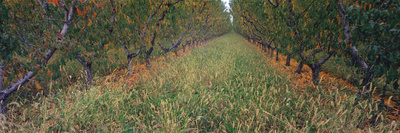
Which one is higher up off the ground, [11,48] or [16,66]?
[11,48]

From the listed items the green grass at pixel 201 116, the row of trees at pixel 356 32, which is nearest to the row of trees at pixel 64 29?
the green grass at pixel 201 116

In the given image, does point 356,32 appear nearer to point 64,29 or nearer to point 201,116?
point 201,116

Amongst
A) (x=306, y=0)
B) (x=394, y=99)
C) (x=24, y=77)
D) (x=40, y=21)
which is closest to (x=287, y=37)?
(x=306, y=0)

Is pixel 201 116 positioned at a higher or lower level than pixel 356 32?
lower

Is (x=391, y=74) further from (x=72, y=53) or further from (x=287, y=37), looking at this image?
(x=72, y=53)

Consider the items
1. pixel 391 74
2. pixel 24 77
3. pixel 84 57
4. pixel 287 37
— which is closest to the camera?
pixel 391 74

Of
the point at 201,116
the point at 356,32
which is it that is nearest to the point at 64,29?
the point at 201,116

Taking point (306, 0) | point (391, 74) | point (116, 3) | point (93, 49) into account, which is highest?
point (116, 3)

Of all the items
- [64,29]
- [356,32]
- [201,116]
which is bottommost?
[201,116]

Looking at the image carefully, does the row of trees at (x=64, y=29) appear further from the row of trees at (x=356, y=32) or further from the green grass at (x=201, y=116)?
the row of trees at (x=356, y=32)

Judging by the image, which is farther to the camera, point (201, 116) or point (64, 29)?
point (64, 29)

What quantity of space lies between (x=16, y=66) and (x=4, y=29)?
0.71 m

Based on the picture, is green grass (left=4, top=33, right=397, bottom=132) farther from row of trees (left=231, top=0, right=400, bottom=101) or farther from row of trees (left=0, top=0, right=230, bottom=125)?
row of trees (left=0, top=0, right=230, bottom=125)

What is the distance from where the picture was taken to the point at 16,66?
311 centimetres
